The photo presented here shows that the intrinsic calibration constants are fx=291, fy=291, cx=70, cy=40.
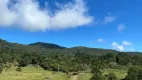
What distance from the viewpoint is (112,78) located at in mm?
150000

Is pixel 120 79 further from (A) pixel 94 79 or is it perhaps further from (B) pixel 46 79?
(B) pixel 46 79

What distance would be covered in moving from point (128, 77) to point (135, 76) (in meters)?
3.62

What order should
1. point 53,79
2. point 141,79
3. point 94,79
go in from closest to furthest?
1. point 94,79
2. point 141,79
3. point 53,79

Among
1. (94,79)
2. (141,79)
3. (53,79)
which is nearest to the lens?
(94,79)

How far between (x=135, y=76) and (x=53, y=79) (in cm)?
4232

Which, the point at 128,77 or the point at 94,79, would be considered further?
the point at 128,77

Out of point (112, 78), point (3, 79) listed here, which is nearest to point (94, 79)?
point (112, 78)

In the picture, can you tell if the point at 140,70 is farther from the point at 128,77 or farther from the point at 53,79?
the point at 53,79

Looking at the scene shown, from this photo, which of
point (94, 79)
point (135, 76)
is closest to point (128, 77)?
point (135, 76)

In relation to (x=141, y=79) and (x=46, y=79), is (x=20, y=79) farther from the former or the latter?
(x=141, y=79)

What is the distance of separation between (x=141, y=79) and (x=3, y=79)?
2614 inches

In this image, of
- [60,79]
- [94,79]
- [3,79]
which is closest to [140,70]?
[94,79]

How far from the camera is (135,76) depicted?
144250 mm

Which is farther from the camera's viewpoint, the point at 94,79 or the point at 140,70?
the point at 140,70
